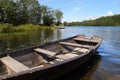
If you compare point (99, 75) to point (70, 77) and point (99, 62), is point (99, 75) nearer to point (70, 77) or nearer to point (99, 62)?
point (70, 77)

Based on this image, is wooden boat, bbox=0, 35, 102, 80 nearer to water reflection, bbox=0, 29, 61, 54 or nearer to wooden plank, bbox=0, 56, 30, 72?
wooden plank, bbox=0, 56, 30, 72

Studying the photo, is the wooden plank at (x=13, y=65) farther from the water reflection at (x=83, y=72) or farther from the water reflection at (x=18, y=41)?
Answer: the water reflection at (x=18, y=41)

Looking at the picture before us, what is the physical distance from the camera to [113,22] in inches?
6599

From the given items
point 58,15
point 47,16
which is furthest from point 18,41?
point 58,15

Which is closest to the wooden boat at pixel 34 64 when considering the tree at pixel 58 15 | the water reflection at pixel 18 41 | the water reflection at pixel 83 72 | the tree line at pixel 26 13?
the water reflection at pixel 83 72

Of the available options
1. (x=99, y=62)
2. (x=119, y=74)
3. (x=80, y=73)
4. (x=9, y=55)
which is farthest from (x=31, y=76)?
(x=99, y=62)

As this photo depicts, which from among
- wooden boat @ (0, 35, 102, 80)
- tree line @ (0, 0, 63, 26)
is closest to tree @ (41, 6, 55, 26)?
tree line @ (0, 0, 63, 26)

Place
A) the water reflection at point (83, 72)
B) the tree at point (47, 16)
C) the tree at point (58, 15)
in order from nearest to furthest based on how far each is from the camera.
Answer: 1. the water reflection at point (83, 72)
2. the tree at point (47, 16)
3. the tree at point (58, 15)

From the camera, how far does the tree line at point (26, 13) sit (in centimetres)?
5412

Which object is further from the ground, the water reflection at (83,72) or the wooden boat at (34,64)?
the wooden boat at (34,64)

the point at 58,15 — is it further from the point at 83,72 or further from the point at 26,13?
the point at 83,72

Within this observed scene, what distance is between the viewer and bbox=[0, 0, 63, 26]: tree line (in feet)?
178

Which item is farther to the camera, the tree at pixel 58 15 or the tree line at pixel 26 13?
the tree at pixel 58 15

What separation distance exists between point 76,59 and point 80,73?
4.87 feet
